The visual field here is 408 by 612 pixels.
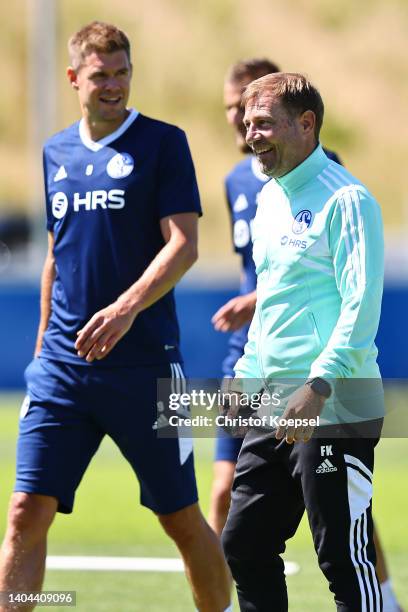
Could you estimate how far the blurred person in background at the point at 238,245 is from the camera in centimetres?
651

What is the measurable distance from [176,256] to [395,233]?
40.3 metres

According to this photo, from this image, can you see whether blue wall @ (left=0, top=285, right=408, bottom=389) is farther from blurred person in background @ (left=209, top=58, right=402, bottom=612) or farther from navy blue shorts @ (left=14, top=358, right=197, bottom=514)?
navy blue shorts @ (left=14, top=358, right=197, bottom=514)

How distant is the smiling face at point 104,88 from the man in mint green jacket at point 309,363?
1.14m

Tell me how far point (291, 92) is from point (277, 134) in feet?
0.52

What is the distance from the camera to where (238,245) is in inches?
282

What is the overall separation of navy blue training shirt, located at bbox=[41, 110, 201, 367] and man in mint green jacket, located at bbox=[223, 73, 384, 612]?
0.91 m

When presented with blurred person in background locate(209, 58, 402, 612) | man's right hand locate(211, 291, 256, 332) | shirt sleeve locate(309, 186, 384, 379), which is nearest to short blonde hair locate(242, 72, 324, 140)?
shirt sleeve locate(309, 186, 384, 379)

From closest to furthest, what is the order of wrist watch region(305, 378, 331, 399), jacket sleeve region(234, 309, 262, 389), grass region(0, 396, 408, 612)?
wrist watch region(305, 378, 331, 399) → jacket sleeve region(234, 309, 262, 389) → grass region(0, 396, 408, 612)

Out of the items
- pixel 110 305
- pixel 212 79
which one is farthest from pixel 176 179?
pixel 212 79

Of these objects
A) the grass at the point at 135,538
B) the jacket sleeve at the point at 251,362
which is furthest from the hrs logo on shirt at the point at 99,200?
the grass at the point at 135,538

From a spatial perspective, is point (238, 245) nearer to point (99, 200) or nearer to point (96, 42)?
point (99, 200)

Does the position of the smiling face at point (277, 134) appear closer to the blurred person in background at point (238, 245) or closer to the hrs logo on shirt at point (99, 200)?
the hrs logo on shirt at point (99, 200)

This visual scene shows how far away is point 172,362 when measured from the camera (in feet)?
19.1

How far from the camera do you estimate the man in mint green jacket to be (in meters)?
4.51
